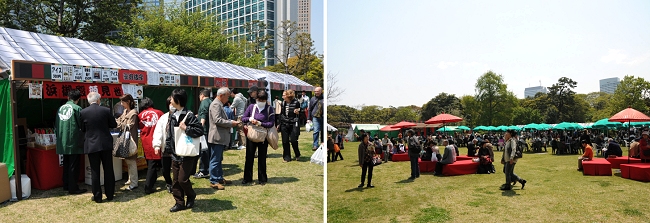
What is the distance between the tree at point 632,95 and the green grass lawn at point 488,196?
66 cm

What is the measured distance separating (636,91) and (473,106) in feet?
5.04

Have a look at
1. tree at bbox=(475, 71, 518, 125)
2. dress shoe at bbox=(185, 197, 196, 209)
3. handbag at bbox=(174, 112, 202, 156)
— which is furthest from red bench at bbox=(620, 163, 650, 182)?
dress shoe at bbox=(185, 197, 196, 209)

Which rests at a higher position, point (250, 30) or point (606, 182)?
A: point (250, 30)

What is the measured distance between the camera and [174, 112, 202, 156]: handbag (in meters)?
→ 3.70

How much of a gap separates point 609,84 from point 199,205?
171 inches

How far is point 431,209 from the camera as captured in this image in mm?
4352

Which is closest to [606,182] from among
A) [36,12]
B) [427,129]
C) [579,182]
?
[579,182]

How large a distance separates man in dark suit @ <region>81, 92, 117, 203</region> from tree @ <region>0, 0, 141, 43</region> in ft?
66.3

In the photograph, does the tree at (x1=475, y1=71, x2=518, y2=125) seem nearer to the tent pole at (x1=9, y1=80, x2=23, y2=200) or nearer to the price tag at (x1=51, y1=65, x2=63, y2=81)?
the price tag at (x1=51, y1=65, x2=63, y2=81)

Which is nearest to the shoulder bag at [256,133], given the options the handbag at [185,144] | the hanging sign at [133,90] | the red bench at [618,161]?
the handbag at [185,144]

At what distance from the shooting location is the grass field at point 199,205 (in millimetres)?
3809

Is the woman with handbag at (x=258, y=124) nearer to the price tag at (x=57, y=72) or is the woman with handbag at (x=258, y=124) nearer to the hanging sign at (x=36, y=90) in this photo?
the price tag at (x=57, y=72)

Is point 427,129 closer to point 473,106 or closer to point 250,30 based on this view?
point 473,106

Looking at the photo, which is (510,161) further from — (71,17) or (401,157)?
(71,17)
